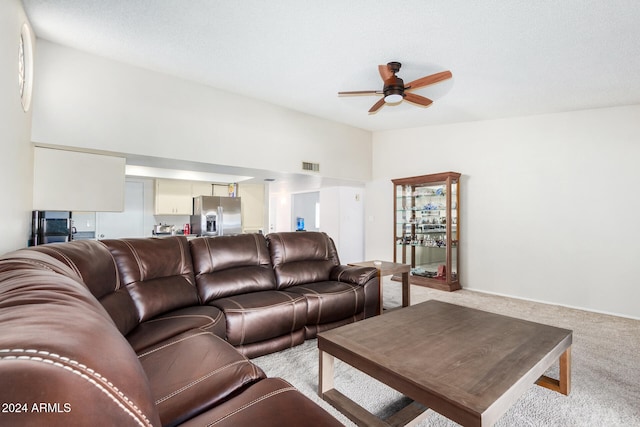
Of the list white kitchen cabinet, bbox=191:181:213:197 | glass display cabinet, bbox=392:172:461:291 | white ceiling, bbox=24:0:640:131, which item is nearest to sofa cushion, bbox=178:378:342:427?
white ceiling, bbox=24:0:640:131

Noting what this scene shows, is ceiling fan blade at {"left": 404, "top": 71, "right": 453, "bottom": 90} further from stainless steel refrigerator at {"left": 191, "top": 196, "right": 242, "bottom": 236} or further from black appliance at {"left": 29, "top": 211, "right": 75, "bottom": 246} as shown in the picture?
stainless steel refrigerator at {"left": 191, "top": 196, "right": 242, "bottom": 236}

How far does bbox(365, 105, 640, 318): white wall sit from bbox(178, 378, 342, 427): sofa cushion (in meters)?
4.39

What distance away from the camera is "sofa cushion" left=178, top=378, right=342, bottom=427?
0.95m

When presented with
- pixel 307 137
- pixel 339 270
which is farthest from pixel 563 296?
pixel 307 137

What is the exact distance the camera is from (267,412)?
A: 100 cm

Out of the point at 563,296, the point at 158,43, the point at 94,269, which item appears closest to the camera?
the point at 94,269

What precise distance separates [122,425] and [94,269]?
160 centimetres

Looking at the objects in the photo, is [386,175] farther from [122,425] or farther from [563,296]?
[122,425]

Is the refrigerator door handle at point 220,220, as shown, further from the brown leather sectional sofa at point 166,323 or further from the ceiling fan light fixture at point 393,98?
the ceiling fan light fixture at point 393,98

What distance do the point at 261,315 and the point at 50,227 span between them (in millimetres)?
2556

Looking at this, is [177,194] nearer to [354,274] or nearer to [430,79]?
[354,274]

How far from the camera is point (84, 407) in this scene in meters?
0.41

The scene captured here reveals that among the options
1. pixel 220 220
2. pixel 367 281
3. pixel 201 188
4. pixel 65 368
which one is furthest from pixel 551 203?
pixel 201 188

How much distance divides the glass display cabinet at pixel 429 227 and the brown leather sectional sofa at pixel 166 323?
2.21 metres
